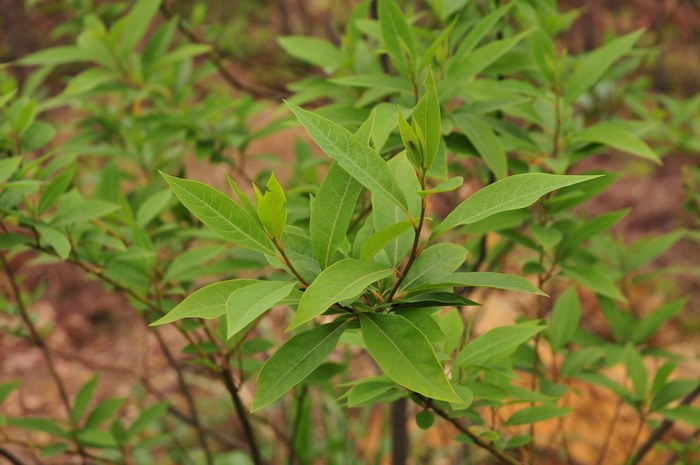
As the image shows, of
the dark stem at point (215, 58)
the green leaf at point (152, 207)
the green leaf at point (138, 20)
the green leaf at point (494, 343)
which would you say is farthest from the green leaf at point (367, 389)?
the dark stem at point (215, 58)

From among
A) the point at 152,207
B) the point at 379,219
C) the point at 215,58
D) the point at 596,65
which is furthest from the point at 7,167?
the point at 596,65

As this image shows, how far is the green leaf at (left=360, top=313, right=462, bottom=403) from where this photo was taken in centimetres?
66

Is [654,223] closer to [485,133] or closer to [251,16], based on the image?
[485,133]

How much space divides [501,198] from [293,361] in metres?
0.29

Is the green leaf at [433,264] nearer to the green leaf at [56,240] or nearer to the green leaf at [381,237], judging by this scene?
the green leaf at [381,237]

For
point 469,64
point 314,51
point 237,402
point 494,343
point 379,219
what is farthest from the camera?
point 314,51

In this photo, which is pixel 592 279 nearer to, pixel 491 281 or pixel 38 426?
pixel 491 281

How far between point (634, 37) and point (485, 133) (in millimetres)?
361

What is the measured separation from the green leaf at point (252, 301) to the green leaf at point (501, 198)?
17 cm

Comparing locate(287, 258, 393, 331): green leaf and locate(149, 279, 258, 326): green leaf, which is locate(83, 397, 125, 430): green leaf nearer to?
locate(149, 279, 258, 326): green leaf

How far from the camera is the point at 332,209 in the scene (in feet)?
2.32

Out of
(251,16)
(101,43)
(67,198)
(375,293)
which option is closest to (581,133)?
(375,293)

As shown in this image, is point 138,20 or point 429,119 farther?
point 138,20

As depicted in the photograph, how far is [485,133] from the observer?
3.30 ft
